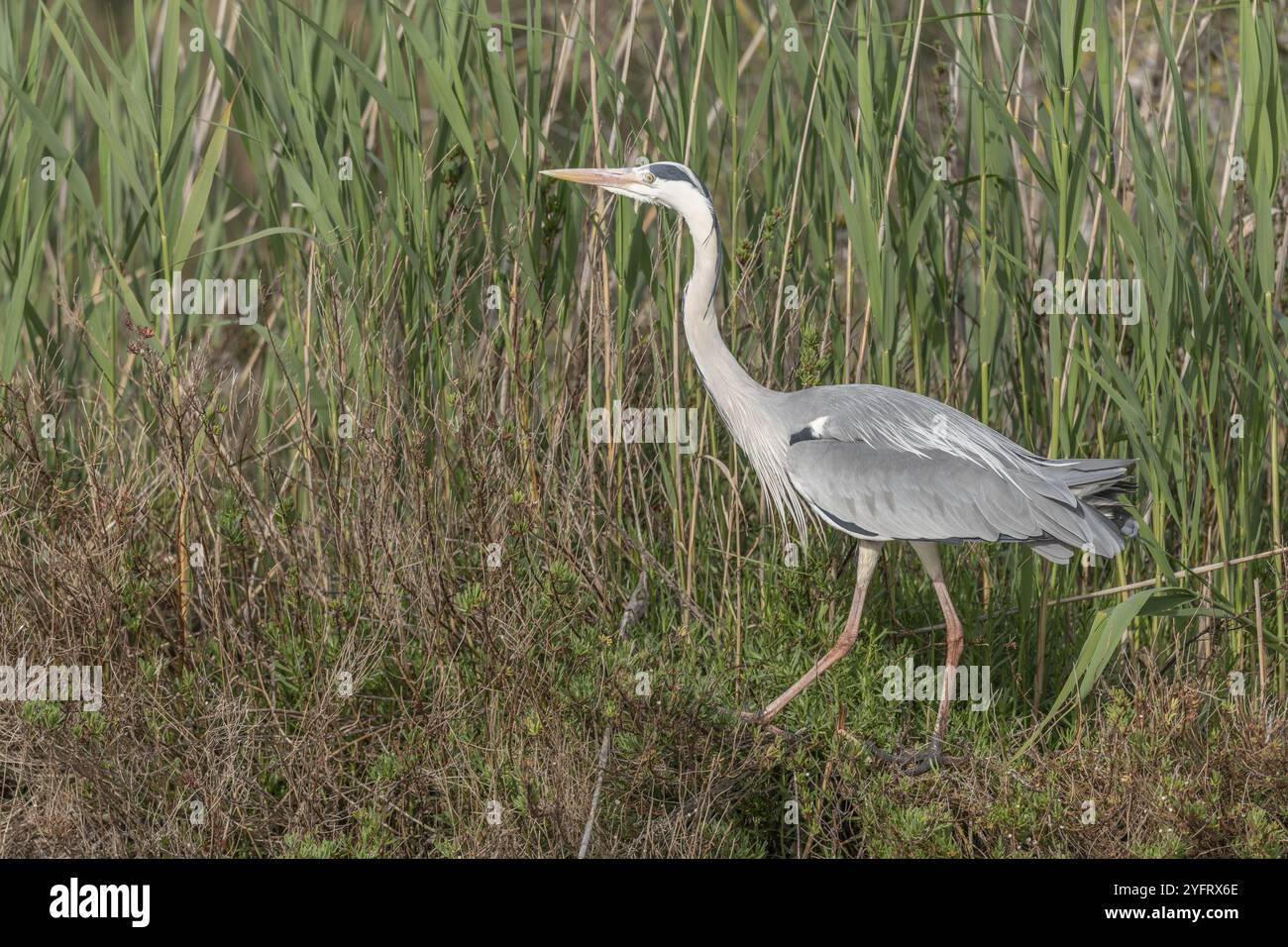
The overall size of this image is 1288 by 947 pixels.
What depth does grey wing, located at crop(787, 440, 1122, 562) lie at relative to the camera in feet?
10.2

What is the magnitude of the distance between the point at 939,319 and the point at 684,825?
59.9 inches

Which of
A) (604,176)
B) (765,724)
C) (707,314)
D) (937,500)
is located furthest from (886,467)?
(604,176)

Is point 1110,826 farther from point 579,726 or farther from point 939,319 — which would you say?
point 939,319

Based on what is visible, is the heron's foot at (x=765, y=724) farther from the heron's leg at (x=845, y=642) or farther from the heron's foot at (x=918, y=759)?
the heron's foot at (x=918, y=759)

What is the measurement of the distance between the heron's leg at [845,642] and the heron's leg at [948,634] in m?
0.11

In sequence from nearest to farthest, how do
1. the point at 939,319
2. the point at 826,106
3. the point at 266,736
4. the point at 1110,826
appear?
the point at 1110,826
the point at 266,736
the point at 826,106
the point at 939,319

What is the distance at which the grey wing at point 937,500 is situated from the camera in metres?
3.09

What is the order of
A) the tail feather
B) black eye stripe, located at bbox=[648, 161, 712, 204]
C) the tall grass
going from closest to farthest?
1. the tail feather
2. black eye stripe, located at bbox=[648, 161, 712, 204]
3. the tall grass

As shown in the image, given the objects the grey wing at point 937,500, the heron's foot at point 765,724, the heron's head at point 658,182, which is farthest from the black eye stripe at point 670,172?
the heron's foot at point 765,724

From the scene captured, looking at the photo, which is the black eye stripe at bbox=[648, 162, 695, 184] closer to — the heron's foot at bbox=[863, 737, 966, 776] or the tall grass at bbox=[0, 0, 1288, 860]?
the tall grass at bbox=[0, 0, 1288, 860]

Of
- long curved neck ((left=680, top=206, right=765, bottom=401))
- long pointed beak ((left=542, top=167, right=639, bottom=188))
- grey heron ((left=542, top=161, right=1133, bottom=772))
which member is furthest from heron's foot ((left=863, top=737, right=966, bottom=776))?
long pointed beak ((left=542, top=167, right=639, bottom=188))
